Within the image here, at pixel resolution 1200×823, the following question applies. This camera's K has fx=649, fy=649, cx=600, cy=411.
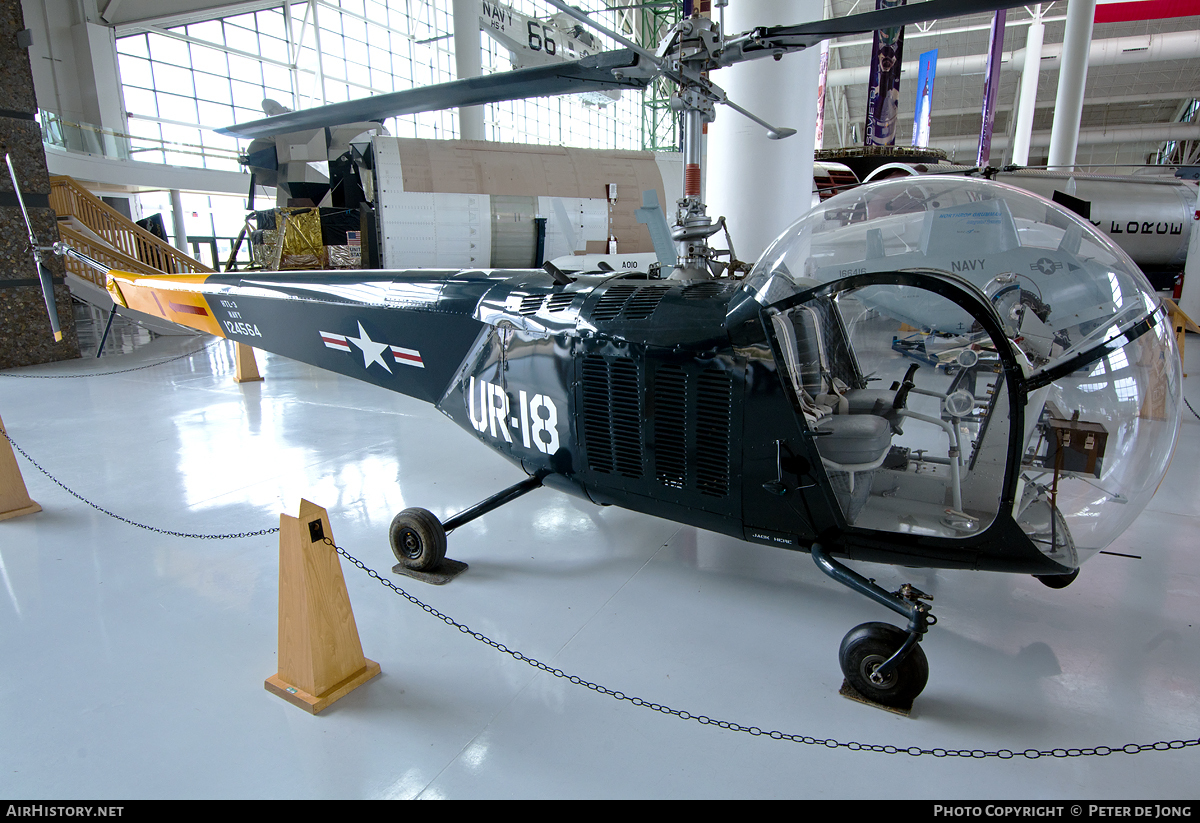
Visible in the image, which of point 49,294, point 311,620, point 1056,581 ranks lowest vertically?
point 1056,581

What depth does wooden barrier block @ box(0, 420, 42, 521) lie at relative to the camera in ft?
13.4

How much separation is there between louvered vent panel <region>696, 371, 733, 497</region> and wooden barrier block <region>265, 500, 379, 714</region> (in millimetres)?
1528

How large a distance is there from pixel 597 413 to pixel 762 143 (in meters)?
6.65

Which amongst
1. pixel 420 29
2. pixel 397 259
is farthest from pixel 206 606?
pixel 420 29

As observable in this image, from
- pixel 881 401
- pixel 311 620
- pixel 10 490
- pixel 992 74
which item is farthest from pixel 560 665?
pixel 992 74

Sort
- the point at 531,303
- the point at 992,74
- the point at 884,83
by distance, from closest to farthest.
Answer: the point at 531,303
the point at 884,83
the point at 992,74

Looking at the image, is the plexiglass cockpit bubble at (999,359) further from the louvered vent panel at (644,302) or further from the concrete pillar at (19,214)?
the concrete pillar at (19,214)

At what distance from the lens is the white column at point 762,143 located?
806cm

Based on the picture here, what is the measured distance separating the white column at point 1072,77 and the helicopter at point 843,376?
2067 centimetres

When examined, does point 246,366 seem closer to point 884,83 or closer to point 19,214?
point 19,214

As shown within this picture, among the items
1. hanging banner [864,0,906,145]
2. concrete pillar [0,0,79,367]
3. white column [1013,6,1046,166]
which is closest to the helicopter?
concrete pillar [0,0,79,367]

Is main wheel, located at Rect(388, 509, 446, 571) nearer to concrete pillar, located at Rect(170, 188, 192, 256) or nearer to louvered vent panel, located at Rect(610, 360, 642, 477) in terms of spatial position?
louvered vent panel, located at Rect(610, 360, 642, 477)

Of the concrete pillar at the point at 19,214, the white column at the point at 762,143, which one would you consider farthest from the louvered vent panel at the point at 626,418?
the concrete pillar at the point at 19,214

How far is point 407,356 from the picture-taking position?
13.3 ft
